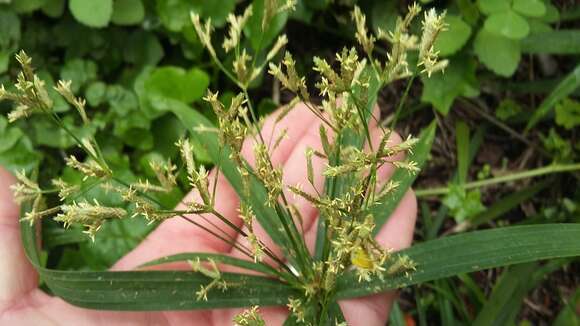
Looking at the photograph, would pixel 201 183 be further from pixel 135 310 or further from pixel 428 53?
pixel 135 310

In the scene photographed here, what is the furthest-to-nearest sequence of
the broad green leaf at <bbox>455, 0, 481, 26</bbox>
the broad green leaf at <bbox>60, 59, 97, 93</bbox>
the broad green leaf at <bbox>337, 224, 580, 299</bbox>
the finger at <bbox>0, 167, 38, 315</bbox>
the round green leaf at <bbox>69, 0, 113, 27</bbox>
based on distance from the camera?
the broad green leaf at <bbox>60, 59, 97, 93</bbox>, the broad green leaf at <bbox>455, 0, 481, 26</bbox>, the round green leaf at <bbox>69, 0, 113, 27</bbox>, the finger at <bbox>0, 167, 38, 315</bbox>, the broad green leaf at <bbox>337, 224, 580, 299</bbox>

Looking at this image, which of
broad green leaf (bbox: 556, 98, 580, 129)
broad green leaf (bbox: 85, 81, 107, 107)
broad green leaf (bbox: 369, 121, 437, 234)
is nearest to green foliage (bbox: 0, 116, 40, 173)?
broad green leaf (bbox: 85, 81, 107, 107)

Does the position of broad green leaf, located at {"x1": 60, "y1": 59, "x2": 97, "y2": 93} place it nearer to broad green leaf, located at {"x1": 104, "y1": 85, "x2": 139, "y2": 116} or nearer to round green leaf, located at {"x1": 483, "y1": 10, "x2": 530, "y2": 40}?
broad green leaf, located at {"x1": 104, "y1": 85, "x2": 139, "y2": 116}

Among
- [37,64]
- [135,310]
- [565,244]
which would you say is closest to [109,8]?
[37,64]

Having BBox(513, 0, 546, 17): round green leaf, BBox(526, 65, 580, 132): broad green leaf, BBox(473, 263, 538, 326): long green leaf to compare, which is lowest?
BBox(473, 263, 538, 326): long green leaf

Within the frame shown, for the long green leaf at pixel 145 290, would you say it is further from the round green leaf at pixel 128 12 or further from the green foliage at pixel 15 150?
the round green leaf at pixel 128 12

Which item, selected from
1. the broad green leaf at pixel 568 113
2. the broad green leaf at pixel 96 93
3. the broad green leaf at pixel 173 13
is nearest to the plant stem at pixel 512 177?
the broad green leaf at pixel 568 113

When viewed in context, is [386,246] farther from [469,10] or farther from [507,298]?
[469,10]
